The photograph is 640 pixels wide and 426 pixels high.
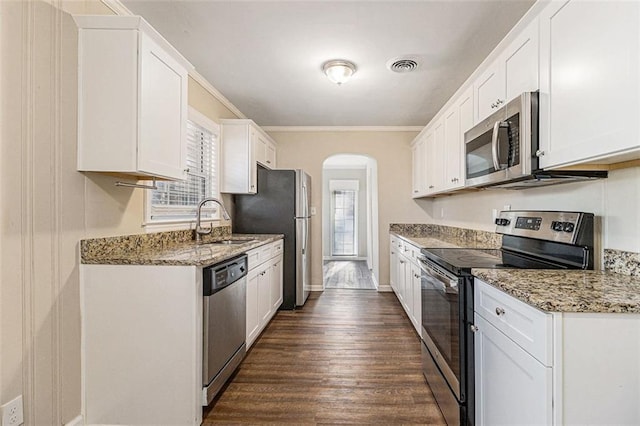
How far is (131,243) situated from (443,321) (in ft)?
6.56

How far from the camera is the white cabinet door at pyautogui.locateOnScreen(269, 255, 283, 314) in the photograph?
3.57 meters

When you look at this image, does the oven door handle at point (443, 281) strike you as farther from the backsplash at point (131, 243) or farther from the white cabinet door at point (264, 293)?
the backsplash at point (131, 243)

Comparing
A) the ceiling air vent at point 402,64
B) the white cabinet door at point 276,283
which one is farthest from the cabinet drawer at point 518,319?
the white cabinet door at point 276,283

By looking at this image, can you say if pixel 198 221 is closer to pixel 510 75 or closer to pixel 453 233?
pixel 510 75

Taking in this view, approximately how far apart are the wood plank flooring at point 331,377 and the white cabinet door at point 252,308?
5.9 inches

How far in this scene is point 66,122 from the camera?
169 cm

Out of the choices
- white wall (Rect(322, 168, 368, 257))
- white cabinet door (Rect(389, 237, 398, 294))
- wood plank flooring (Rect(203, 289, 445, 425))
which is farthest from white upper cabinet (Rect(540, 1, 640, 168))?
white wall (Rect(322, 168, 368, 257))

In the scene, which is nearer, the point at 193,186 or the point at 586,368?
the point at 586,368

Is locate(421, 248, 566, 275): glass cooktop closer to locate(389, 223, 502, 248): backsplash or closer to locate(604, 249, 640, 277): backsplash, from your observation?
locate(604, 249, 640, 277): backsplash

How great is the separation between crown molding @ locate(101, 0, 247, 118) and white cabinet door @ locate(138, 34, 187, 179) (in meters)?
0.47

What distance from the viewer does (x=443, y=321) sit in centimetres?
193

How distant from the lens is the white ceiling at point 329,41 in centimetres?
211

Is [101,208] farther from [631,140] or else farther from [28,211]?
[631,140]

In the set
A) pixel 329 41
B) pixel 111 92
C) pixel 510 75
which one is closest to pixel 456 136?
pixel 510 75
